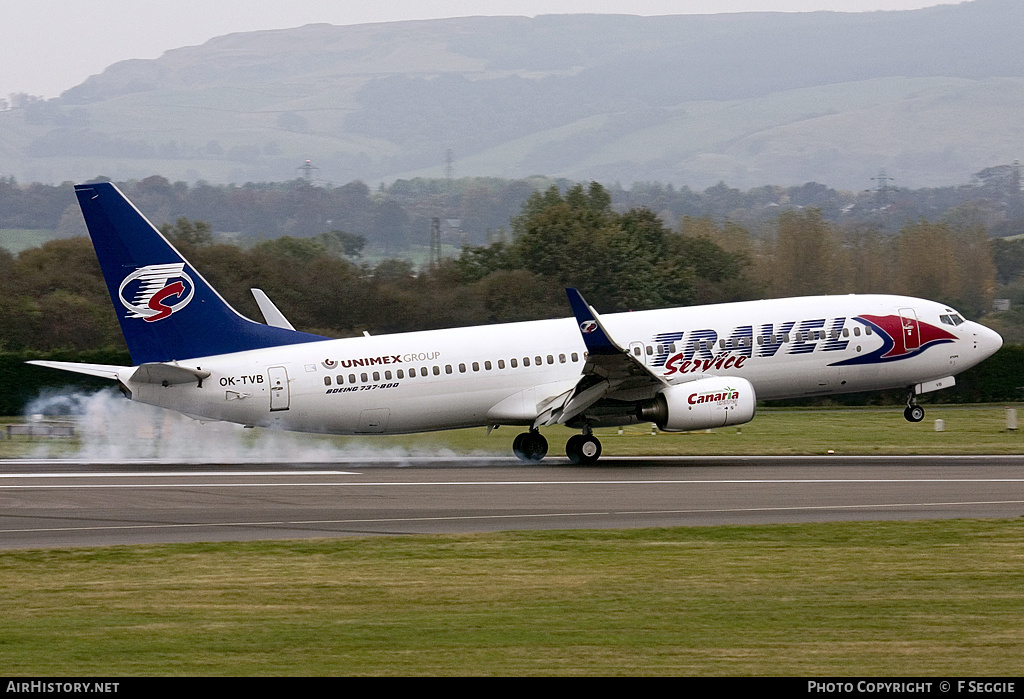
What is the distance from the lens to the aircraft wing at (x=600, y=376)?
107ft

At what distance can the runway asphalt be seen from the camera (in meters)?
24.0

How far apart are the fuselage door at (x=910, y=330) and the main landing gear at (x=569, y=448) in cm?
935

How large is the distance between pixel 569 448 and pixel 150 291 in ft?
36.2

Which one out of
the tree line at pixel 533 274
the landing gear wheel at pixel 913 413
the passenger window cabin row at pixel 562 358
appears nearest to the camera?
the passenger window cabin row at pixel 562 358

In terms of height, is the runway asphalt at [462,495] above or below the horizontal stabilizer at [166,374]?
below

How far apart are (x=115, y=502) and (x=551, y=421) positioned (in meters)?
12.0

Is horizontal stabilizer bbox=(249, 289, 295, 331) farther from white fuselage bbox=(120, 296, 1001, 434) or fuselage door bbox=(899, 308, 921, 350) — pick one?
fuselage door bbox=(899, 308, 921, 350)

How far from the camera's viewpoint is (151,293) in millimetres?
33219

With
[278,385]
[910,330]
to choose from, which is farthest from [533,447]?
[910,330]

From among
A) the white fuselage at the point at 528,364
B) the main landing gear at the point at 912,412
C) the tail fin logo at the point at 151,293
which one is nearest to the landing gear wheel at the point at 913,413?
the main landing gear at the point at 912,412

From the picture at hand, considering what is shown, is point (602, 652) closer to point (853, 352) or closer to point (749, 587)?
point (749, 587)

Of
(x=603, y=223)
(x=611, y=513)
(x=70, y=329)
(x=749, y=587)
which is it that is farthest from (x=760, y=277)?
(x=749, y=587)

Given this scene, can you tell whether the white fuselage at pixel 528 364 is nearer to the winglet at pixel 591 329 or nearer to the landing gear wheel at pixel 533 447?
the landing gear wheel at pixel 533 447

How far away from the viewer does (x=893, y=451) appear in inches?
1540
